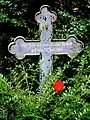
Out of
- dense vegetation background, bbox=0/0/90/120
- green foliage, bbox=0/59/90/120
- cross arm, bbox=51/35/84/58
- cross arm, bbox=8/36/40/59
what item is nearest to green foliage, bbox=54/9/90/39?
dense vegetation background, bbox=0/0/90/120

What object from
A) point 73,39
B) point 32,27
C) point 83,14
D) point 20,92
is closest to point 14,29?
point 32,27

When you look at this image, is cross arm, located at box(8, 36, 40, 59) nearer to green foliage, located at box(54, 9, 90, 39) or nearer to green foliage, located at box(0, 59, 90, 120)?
green foliage, located at box(54, 9, 90, 39)

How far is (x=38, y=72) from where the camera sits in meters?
4.25

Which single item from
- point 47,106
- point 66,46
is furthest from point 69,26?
point 47,106

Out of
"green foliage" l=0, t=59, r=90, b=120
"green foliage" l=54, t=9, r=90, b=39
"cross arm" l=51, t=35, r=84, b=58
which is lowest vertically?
"green foliage" l=0, t=59, r=90, b=120

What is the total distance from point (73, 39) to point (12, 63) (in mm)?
2156

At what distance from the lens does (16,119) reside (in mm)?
2848

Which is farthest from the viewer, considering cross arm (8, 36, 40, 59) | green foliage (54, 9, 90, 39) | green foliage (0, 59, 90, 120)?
green foliage (54, 9, 90, 39)

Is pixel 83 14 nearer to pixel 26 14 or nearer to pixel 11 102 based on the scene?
pixel 26 14

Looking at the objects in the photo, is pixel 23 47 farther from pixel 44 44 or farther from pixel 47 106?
pixel 47 106

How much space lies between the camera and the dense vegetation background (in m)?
2.87

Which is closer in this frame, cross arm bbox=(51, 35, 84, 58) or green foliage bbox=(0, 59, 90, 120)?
green foliage bbox=(0, 59, 90, 120)

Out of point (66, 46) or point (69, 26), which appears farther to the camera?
point (69, 26)

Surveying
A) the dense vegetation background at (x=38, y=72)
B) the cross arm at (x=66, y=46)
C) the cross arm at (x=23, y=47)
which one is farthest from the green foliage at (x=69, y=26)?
the cross arm at (x=23, y=47)
